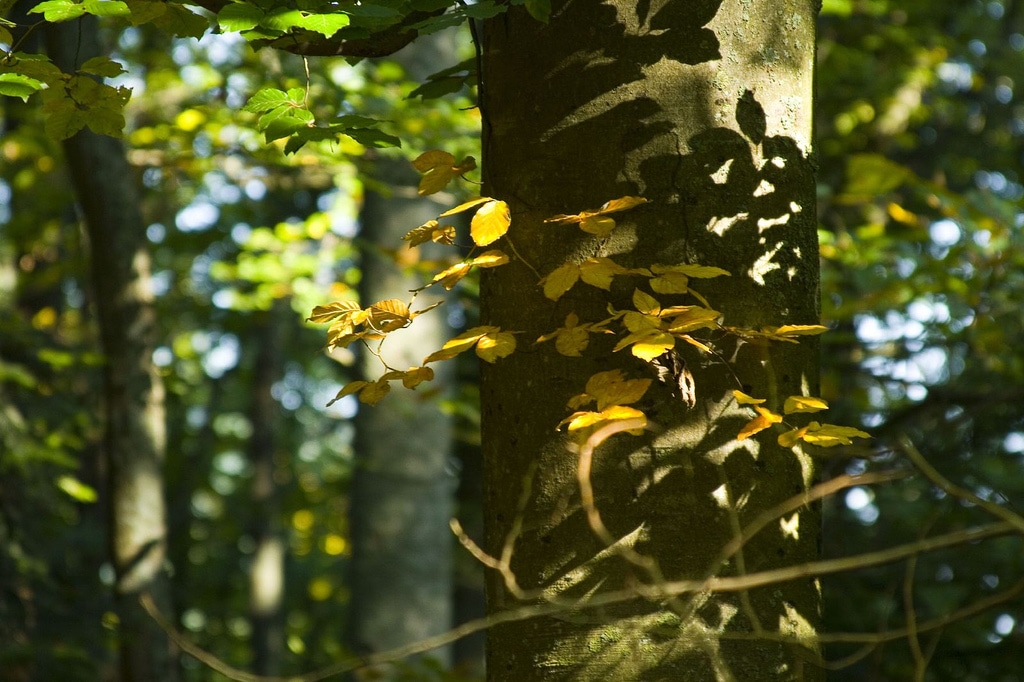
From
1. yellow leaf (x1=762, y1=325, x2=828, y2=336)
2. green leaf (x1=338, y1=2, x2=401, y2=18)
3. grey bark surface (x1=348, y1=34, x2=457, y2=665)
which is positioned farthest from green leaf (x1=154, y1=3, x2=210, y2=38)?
grey bark surface (x1=348, y1=34, x2=457, y2=665)

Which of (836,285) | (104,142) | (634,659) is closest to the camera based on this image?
(634,659)

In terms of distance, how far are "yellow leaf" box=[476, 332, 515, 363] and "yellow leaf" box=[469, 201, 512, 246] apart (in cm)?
17

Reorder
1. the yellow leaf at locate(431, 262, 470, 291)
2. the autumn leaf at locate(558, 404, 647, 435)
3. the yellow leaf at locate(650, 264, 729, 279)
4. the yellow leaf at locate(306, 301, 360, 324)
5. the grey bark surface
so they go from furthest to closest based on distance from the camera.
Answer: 1. the grey bark surface
2. the yellow leaf at locate(306, 301, 360, 324)
3. the yellow leaf at locate(431, 262, 470, 291)
4. the yellow leaf at locate(650, 264, 729, 279)
5. the autumn leaf at locate(558, 404, 647, 435)

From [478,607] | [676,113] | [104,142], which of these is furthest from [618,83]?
[478,607]

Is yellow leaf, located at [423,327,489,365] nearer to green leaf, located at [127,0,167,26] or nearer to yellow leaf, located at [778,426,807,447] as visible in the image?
yellow leaf, located at [778,426,807,447]

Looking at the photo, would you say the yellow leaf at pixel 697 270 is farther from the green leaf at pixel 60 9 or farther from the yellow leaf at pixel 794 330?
the green leaf at pixel 60 9

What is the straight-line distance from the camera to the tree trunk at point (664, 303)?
1.52 metres

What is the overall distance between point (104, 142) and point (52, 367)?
2.30 metres

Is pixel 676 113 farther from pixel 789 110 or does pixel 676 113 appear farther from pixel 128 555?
pixel 128 555

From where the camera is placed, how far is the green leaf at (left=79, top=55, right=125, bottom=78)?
192 cm

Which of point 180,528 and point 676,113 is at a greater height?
point 676,113

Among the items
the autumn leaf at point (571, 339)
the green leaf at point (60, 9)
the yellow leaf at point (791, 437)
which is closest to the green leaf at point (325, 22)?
the green leaf at point (60, 9)

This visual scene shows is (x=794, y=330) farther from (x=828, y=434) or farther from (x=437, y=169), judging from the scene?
(x=437, y=169)

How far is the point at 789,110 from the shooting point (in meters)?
1.68
